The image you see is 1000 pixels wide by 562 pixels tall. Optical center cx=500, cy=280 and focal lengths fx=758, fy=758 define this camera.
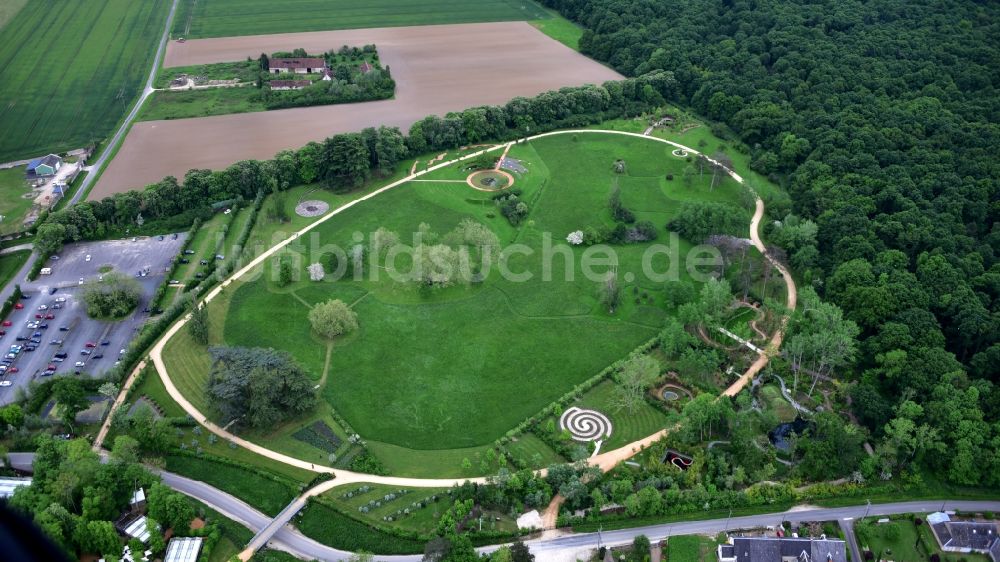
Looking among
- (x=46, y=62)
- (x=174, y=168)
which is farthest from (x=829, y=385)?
A: (x=46, y=62)

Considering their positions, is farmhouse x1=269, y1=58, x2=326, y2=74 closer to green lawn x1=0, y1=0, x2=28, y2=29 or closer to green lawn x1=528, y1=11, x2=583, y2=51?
green lawn x1=528, y1=11, x2=583, y2=51

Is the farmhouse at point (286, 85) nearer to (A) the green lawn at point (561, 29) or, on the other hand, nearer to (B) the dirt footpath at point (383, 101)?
(B) the dirt footpath at point (383, 101)

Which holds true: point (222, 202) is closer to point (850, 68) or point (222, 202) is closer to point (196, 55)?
point (196, 55)

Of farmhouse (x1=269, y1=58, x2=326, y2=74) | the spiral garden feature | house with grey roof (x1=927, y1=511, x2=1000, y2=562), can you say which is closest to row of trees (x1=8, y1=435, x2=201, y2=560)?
the spiral garden feature

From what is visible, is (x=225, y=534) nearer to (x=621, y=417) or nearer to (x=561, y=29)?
(x=621, y=417)

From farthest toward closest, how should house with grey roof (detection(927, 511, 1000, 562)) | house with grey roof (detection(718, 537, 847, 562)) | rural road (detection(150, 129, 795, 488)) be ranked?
rural road (detection(150, 129, 795, 488))
house with grey roof (detection(927, 511, 1000, 562))
house with grey roof (detection(718, 537, 847, 562))

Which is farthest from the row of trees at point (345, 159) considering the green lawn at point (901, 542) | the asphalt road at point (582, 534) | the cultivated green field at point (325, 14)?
the green lawn at point (901, 542)
